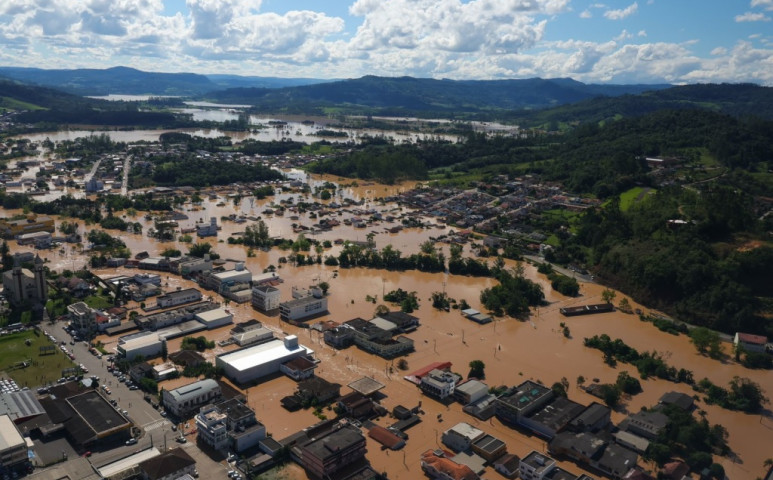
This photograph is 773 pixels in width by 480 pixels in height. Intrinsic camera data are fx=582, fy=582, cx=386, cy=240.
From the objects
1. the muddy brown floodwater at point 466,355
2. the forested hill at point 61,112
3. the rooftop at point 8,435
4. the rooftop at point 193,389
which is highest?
the forested hill at point 61,112

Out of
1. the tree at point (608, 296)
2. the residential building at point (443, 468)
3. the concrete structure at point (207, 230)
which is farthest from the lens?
the concrete structure at point (207, 230)

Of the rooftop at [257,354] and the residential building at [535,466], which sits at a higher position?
the rooftop at [257,354]

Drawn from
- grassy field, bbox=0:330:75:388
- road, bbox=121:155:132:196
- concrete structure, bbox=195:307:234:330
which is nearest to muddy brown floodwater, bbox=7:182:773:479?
concrete structure, bbox=195:307:234:330

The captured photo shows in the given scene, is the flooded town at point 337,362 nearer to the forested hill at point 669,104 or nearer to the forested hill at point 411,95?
the forested hill at point 669,104

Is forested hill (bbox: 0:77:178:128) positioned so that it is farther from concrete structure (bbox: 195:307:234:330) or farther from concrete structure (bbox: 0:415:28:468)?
concrete structure (bbox: 0:415:28:468)

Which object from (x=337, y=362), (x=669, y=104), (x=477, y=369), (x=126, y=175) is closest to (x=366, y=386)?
(x=337, y=362)

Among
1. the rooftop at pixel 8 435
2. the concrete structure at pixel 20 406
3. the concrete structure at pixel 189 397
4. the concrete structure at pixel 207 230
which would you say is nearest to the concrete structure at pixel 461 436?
the concrete structure at pixel 189 397

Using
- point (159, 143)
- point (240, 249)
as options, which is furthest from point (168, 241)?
Answer: point (159, 143)
